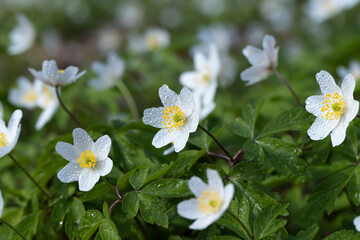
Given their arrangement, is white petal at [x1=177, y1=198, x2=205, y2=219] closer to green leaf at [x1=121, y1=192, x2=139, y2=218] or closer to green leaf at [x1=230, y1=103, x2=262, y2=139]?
green leaf at [x1=121, y1=192, x2=139, y2=218]

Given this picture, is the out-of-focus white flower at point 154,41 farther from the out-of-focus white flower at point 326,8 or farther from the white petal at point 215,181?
the white petal at point 215,181

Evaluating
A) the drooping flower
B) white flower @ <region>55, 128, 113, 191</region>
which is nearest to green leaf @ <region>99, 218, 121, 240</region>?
white flower @ <region>55, 128, 113, 191</region>

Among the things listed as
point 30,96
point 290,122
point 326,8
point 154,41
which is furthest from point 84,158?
point 326,8

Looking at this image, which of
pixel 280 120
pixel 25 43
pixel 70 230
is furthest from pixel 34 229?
pixel 25 43

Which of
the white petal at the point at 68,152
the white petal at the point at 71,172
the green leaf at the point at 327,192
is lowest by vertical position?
the green leaf at the point at 327,192

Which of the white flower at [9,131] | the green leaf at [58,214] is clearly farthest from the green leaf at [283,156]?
the white flower at [9,131]

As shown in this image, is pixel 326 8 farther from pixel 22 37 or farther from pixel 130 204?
pixel 130 204
